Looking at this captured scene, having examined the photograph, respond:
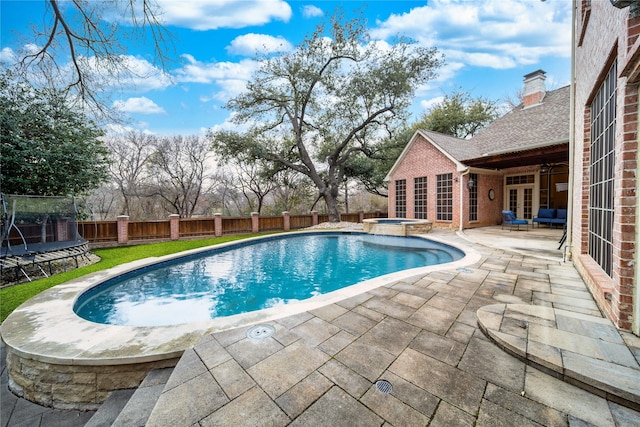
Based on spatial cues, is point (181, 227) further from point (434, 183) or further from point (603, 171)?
point (603, 171)

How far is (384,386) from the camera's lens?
5.94ft

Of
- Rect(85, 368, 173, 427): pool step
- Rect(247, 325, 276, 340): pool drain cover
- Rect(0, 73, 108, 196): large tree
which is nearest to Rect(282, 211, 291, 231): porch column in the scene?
Rect(0, 73, 108, 196): large tree

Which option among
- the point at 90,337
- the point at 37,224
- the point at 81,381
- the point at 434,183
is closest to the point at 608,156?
the point at 81,381

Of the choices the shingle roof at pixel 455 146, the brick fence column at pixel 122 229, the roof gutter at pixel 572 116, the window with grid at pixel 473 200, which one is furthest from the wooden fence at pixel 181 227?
the roof gutter at pixel 572 116

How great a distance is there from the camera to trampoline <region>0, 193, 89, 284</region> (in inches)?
238

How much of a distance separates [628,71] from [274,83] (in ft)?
51.3

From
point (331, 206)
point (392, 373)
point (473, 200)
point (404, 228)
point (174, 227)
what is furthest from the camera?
point (331, 206)

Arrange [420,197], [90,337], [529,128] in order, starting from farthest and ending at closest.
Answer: [420,197] < [529,128] < [90,337]

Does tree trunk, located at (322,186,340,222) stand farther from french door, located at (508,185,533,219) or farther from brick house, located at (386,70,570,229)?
french door, located at (508,185,533,219)

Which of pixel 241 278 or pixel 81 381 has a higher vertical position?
pixel 81 381

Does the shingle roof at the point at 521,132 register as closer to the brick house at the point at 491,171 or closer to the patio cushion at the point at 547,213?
the brick house at the point at 491,171

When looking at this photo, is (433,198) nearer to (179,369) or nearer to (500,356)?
(500,356)

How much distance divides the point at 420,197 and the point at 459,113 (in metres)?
9.68

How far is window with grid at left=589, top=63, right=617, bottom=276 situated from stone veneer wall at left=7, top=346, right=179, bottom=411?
518 cm
